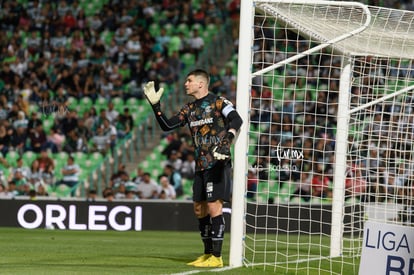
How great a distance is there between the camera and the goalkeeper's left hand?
37.2ft

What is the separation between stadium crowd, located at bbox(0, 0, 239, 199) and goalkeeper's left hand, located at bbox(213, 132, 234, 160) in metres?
11.2

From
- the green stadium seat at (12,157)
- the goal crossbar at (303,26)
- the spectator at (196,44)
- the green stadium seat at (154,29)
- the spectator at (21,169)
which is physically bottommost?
the spectator at (21,169)

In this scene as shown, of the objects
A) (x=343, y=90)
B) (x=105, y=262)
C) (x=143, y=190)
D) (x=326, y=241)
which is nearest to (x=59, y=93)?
(x=143, y=190)

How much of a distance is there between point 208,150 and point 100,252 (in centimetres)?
293

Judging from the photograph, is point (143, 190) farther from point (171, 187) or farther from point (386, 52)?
point (386, 52)

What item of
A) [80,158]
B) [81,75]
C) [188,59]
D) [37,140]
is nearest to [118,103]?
[81,75]

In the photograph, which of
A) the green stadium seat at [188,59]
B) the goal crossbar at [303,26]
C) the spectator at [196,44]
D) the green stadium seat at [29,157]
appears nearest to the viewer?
the goal crossbar at [303,26]

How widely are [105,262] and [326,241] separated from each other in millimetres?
7563

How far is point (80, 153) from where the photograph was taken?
2548 centimetres

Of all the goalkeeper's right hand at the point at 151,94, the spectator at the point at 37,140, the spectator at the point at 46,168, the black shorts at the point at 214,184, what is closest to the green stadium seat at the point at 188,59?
the spectator at the point at 37,140

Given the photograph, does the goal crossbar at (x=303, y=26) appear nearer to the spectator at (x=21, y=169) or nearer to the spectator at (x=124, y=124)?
the spectator at (x=21, y=169)

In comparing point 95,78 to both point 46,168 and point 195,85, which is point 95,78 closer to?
point 46,168

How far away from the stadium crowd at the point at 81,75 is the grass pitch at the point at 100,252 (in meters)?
4.46

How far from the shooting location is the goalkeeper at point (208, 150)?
39.0ft
